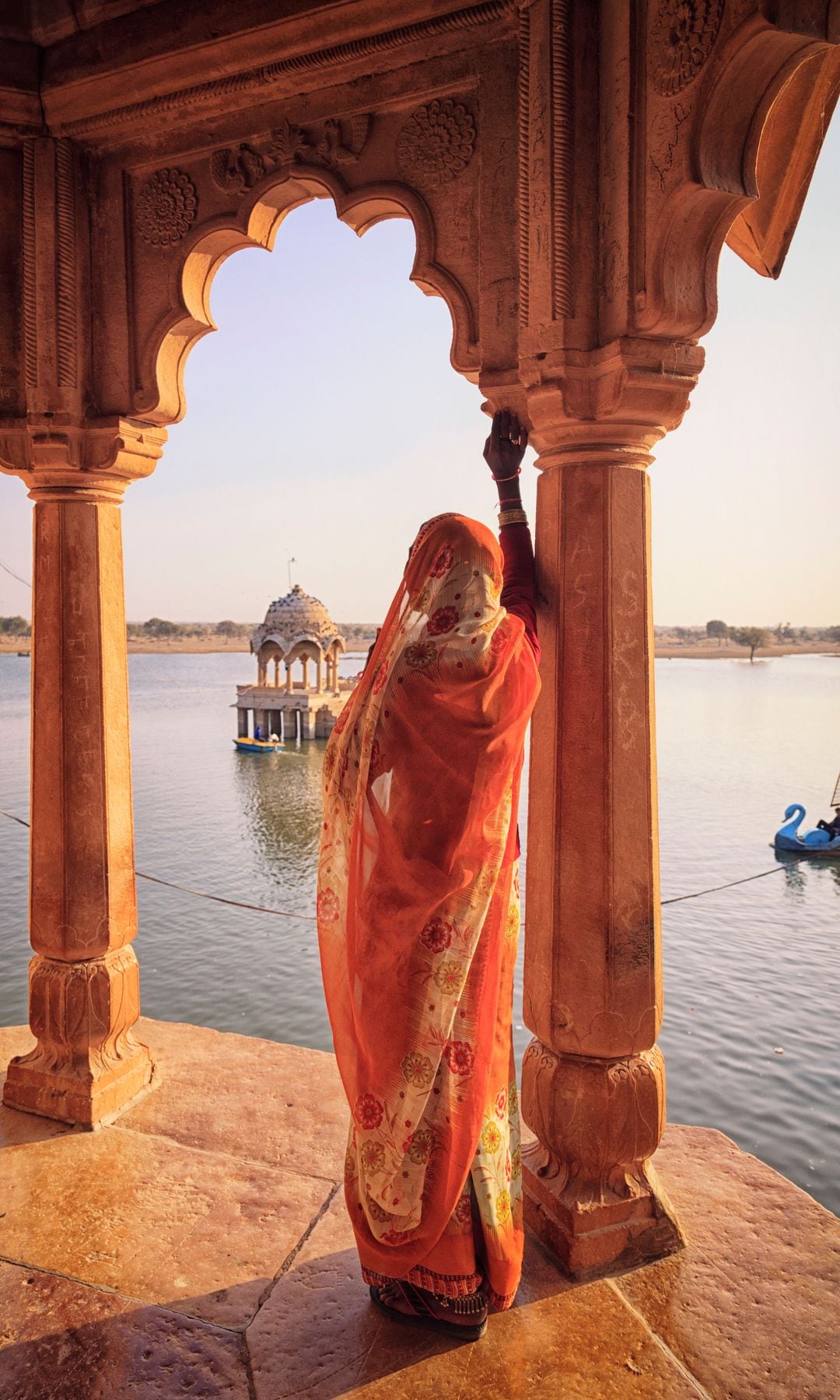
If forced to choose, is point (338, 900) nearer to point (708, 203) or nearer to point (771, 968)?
point (708, 203)

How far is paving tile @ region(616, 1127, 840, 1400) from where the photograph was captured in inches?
72.6

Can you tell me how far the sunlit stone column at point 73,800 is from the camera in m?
2.98

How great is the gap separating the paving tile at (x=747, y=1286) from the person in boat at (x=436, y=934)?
1.35ft

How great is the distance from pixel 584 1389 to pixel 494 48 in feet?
9.95

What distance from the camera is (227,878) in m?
20.6

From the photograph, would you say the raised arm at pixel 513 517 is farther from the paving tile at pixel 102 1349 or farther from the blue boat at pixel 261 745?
the blue boat at pixel 261 745

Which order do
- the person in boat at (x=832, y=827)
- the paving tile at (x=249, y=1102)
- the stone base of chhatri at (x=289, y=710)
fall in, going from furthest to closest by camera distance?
1. the stone base of chhatri at (x=289, y=710)
2. the person in boat at (x=832, y=827)
3. the paving tile at (x=249, y=1102)

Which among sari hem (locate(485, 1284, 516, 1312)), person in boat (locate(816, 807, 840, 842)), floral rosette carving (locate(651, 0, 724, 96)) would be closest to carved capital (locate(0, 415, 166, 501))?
floral rosette carving (locate(651, 0, 724, 96))

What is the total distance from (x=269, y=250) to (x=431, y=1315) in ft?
9.56

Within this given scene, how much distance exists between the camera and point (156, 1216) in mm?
2416

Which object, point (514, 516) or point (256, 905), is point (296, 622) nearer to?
point (256, 905)

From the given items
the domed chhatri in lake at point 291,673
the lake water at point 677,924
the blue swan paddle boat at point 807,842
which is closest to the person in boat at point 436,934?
the lake water at point 677,924

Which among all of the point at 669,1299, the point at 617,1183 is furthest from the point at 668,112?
the point at 669,1299

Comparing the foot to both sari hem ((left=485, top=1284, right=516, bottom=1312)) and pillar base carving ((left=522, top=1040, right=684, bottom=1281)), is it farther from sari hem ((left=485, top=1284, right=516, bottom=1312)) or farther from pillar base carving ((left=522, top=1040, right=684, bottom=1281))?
pillar base carving ((left=522, top=1040, right=684, bottom=1281))
